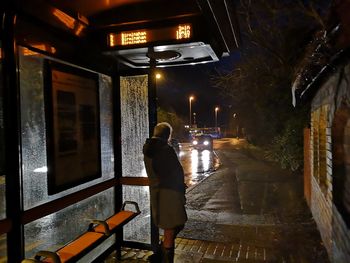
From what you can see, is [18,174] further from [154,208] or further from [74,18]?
[74,18]

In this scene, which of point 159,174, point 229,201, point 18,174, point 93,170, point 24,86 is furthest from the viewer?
point 229,201

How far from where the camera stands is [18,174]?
305 centimetres

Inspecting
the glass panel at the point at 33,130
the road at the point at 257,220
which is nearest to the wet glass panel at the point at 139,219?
the road at the point at 257,220

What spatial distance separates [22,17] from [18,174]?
59.3 inches

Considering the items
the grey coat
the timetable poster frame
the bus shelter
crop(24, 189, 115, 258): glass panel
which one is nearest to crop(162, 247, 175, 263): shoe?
the grey coat

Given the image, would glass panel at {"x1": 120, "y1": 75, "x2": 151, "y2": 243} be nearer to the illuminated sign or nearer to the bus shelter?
the bus shelter

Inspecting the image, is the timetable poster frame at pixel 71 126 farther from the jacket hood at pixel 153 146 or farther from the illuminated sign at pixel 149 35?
the jacket hood at pixel 153 146

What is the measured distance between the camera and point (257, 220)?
7.07 metres

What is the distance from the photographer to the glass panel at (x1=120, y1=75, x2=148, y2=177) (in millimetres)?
5348

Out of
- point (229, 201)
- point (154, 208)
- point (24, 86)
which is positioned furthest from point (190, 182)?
point (24, 86)

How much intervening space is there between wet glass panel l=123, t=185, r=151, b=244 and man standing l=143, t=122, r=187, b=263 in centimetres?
124

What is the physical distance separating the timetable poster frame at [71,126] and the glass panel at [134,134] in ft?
2.08

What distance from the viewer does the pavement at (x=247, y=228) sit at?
5.06 m

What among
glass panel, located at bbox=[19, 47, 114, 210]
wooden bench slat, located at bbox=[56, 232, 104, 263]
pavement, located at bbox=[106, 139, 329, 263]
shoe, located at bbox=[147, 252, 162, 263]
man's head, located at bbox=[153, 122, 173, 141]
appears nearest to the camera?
glass panel, located at bbox=[19, 47, 114, 210]
